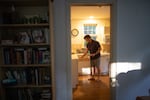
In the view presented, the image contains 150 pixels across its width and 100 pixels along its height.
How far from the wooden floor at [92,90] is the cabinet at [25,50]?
1.39 metres

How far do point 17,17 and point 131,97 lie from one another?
245cm

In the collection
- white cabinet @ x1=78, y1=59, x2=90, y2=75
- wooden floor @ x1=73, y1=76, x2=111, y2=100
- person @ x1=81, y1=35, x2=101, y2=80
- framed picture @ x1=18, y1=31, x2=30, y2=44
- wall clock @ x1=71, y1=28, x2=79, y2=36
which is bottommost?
wooden floor @ x1=73, y1=76, x2=111, y2=100

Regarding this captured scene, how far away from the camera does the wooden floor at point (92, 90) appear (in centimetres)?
396

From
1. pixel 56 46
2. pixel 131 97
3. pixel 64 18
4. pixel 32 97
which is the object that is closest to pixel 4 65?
pixel 32 97

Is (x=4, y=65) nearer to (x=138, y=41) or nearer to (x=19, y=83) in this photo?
(x=19, y=83)

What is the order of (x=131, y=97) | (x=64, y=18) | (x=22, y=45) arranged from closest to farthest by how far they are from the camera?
(x=22, y=45) < (x=64, y=18) < (x=131, y=97)

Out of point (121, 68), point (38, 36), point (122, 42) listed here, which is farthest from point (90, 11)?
point (38, 36)

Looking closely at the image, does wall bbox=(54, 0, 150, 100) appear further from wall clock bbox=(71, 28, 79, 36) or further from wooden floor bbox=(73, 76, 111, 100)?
wall clock bbox=(71, 28, 79, 36)

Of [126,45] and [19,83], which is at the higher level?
[126,45]

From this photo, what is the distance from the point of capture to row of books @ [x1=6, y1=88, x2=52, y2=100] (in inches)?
112

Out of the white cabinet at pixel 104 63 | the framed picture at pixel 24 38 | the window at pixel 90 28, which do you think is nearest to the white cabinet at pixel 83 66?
the white cabinet at pixel 104 63

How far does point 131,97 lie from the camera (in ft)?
10.4

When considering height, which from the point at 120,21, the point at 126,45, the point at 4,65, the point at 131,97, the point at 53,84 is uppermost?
the point at 120,21

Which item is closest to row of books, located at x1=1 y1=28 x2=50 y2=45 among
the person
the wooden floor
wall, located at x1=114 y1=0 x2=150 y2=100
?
wall, located at x1=114 y1=0 x2=150 y2=100
